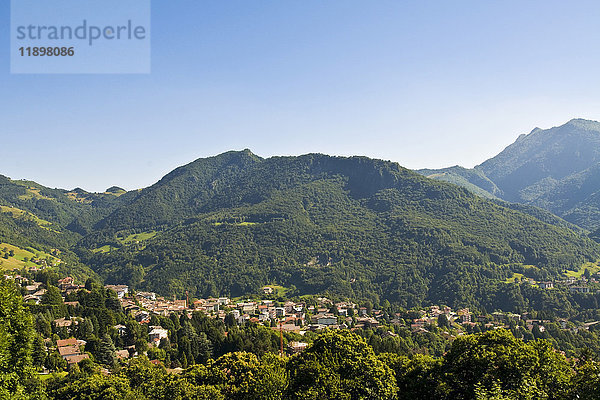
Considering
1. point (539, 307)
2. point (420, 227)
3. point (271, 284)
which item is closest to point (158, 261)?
point (271, 284)

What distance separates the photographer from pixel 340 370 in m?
28.7

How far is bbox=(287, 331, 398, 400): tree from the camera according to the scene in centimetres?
2670

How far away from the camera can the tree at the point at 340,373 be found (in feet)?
87.6

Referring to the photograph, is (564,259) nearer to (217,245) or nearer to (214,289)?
(214,289)

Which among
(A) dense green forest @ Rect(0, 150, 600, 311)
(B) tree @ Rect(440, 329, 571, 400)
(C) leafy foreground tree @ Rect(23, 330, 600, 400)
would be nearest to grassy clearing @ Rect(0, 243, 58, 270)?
(A) dense green forest @ Rect(0, 150, 600, 311)

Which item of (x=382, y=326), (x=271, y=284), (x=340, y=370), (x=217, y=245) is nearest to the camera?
(x=340, y=370)

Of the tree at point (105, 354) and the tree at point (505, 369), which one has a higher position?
the tree at point (505, 369)

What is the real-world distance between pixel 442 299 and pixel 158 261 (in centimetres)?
11648

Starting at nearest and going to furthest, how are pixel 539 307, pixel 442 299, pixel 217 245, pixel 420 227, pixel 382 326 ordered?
1. pixel 382 326
2. pixel 539 307
3. pixel 442 299
4. pixel 420 227
5. pixel 217 245

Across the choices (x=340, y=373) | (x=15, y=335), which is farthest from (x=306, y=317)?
(x=15, y=335)

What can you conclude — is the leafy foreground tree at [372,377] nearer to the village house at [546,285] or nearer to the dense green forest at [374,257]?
the dense green forest at [374,257]

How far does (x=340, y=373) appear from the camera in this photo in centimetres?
2858

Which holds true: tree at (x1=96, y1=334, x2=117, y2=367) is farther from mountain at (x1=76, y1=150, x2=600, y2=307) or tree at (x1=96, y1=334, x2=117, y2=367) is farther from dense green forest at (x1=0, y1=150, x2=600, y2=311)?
mountain at (x1=76, y1=150, x2=600, y2=307)

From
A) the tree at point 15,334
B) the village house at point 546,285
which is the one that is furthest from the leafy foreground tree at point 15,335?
the village house at point 546,285
